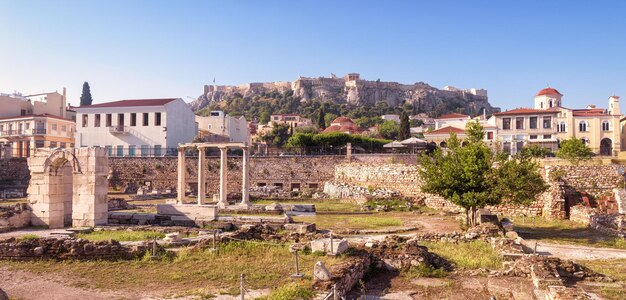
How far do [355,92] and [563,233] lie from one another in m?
161

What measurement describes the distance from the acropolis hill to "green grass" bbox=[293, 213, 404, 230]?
151111 millimetres

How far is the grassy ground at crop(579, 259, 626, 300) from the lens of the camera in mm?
12188

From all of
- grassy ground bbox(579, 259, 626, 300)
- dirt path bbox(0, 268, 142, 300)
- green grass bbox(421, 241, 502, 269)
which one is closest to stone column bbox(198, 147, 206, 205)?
green grass bbox(421, 241, 502, 269)

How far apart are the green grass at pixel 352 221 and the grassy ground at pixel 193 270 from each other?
9.93 m

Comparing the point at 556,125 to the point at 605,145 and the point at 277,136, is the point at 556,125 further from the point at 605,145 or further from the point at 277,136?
the point at 277,136

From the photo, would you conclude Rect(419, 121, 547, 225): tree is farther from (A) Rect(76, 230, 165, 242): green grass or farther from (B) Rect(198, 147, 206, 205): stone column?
(B) Rect(198, 147, 206, 205): stone column

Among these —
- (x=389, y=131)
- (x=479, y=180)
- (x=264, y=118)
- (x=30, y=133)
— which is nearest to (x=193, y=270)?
(x=479, y=180)

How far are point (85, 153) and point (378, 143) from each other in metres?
50.2

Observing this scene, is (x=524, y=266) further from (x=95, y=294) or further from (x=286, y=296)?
(x=95, y=294)

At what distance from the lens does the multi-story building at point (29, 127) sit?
208 feet

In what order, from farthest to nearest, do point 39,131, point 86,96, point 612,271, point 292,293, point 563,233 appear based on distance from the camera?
point 86,96 → point 39,131 → point 563,233 → point 612,271 → point 292,293

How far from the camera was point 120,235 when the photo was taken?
68.6 ft

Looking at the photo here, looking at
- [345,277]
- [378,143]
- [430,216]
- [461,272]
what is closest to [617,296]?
[461,272]

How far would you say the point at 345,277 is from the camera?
40.7 feet
